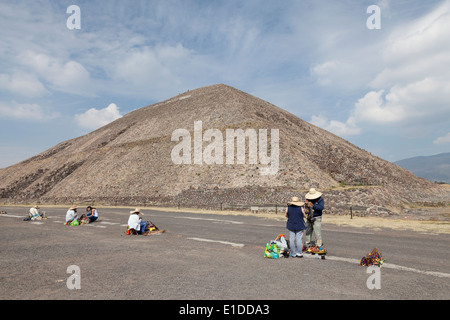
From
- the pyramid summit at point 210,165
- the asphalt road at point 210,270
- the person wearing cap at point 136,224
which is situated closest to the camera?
the asphalt road at point 210,270

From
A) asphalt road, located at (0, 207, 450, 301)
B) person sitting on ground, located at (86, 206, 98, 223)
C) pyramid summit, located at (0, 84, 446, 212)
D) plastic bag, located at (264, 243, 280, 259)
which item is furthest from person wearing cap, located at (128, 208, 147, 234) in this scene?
pyramid summit, located at (0, 84, 446, 212)

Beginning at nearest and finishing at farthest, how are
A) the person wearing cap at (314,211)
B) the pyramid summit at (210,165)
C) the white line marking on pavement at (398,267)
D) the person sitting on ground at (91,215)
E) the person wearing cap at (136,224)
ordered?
the white line marking on pavement at (398,267)
the person wearing cap at (314,211)
the person wearing cap at (136,224)
the person sitting on ground at (91,215)
the pyramid summit at (210,165)

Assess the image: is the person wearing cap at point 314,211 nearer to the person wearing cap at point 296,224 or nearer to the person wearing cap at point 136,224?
the person wearing cap at point 296,224

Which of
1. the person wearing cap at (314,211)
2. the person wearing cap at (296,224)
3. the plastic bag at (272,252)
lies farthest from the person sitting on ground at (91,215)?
the person wearing cap at (296,224)

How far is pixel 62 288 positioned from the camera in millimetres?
6809

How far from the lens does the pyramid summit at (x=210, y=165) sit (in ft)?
127

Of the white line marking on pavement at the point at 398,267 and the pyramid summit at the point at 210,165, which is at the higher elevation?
the pyramid summit at the point at 210,165

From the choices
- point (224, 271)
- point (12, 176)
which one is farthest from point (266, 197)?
point (12, 176)

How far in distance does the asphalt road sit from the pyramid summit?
20.0 m

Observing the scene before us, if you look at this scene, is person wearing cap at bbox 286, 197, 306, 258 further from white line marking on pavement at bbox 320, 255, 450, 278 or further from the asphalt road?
white line marking on pavement at bbox 320, 255, 450, 278

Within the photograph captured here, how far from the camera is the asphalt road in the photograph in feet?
21.0

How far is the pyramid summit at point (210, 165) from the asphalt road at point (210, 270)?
788 inches

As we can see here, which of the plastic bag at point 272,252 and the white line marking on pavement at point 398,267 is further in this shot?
the plastic bag at point 272,252
